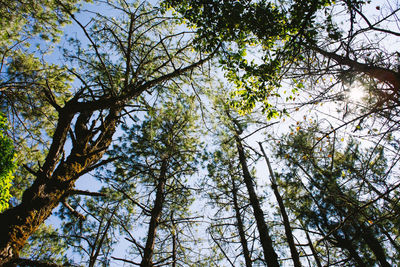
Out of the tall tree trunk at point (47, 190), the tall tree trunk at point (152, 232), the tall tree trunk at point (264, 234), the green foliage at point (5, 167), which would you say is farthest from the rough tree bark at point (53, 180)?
the tall tree trunk at point (264, 234)

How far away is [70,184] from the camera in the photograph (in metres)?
2.58

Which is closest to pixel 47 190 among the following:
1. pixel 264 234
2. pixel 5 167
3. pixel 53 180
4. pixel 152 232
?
pixel 53 180

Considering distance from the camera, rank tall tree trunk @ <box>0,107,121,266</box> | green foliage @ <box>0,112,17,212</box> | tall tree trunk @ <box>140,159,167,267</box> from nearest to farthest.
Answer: tall tree trunk @ <box>0,107,121,266</box> < green foliage @ <box>0,112,17,212</box> < tall tree trunk @ <box>140,159,167,267</box>

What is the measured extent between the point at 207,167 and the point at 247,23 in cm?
513

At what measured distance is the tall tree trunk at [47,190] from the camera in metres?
1.93

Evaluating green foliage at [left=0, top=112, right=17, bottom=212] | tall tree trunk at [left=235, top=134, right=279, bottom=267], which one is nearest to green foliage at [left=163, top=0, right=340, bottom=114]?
tall tree trunk at [left=235, top=134, right=279, bottom=267]

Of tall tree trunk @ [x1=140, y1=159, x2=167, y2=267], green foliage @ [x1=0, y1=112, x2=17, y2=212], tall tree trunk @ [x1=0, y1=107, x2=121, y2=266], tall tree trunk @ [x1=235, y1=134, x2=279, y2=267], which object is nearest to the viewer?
tall tree trunk @ [x1=0, y1=107, x2=121, y2=266]

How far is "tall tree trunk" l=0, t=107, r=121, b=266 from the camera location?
1932 mm

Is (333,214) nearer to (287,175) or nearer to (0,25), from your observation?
(287,175)

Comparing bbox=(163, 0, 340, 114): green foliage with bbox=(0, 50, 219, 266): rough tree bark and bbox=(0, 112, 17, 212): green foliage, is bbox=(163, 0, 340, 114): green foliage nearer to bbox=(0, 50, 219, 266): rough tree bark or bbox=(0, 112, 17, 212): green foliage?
bbox=(0, 50, 219, 266): rough tree bark

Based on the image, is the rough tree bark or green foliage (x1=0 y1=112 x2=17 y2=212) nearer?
the rough tree bark

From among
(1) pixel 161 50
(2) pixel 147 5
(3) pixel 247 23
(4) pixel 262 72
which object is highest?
(2) pixel 147 5

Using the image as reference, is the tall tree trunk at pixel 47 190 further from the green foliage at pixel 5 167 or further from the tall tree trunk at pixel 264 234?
the tall tree trunk at pixel 264 234

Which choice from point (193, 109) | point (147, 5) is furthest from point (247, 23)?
point (147, 5)
